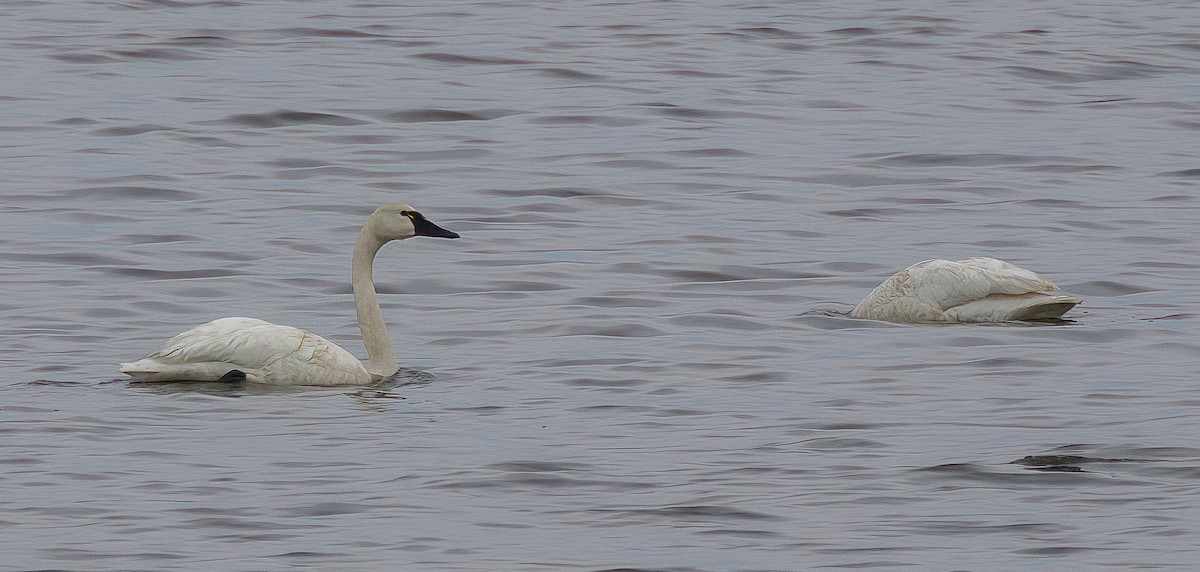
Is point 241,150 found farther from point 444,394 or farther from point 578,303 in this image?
point 444,394

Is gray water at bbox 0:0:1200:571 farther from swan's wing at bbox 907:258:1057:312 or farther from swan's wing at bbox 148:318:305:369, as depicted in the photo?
swan's wing at bbox 907:258:1057:312

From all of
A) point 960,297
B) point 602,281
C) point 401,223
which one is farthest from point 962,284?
point 401,223

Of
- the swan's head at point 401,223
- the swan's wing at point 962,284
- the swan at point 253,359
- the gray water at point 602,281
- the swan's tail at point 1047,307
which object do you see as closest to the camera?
the gray water at point 602,281

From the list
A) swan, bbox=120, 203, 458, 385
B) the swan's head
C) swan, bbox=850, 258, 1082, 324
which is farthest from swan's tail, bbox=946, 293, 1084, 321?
swan, bbox=120, 203, 458, 385

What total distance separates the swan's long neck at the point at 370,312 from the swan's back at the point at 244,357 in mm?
401

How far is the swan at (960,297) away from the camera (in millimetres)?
15156

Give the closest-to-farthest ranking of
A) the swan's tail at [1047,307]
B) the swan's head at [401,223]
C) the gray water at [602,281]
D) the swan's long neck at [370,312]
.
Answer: the gray water at [602,281]
the swan's long neck at [370,312]
the swan's head at [401,223]
the swan's tail at [1047,307]

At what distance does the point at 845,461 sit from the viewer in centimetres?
1069

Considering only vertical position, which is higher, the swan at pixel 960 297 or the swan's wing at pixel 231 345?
the swan's wing at pixel 231 345

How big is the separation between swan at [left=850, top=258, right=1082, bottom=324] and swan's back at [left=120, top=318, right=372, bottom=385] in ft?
13.1

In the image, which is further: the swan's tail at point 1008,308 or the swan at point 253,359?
the swan's tail at point 1008,308

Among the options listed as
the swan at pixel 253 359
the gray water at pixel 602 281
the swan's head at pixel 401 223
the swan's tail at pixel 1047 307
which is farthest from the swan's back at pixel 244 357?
the swan's tail at pixel 1047 307

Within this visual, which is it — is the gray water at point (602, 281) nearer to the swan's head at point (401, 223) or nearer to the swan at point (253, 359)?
the swan at point (253, 359)

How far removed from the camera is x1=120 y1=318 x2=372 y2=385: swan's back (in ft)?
41.0
